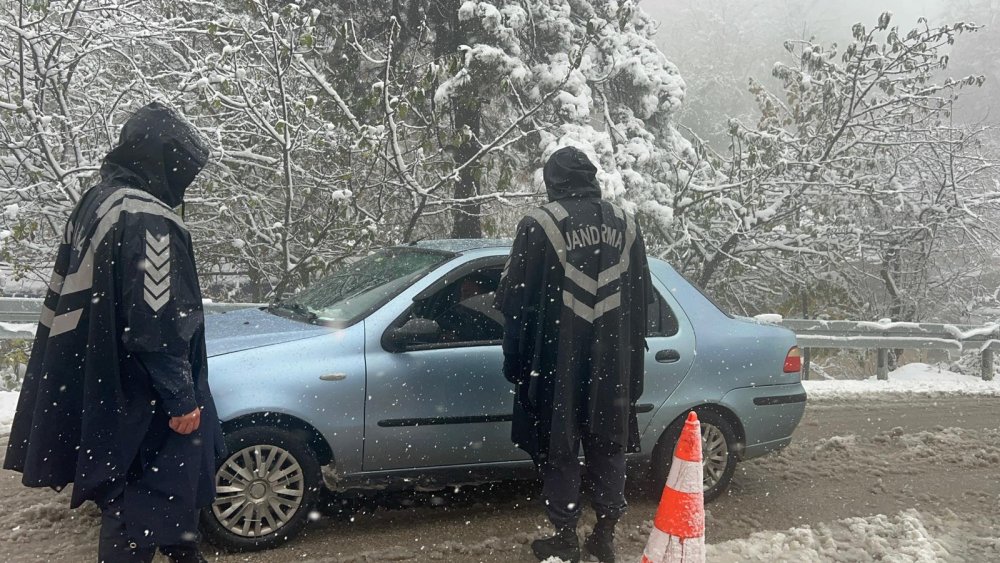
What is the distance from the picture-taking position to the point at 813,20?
190 ft

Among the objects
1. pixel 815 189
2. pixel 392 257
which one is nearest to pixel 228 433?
pixel 392 257

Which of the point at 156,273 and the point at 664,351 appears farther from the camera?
the point at 664,351

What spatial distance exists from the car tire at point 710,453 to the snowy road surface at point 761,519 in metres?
0.14

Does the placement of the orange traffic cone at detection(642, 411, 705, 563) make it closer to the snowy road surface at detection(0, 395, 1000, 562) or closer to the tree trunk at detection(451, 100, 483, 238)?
the snowy road surface at detection(0, 395, 1000, 562)

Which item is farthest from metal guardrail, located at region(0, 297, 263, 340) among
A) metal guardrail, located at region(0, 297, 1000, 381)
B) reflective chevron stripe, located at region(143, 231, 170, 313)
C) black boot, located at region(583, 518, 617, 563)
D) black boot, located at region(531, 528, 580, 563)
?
metal guardrail, located at region(0, 297, 1000, 381)

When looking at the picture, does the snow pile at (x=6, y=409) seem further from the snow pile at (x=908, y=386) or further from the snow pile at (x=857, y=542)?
the snow pile at (x=908, y=386)

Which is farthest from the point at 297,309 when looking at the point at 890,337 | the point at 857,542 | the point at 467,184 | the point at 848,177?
the point at 848,177

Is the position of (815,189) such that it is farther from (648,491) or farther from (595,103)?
(648,491)

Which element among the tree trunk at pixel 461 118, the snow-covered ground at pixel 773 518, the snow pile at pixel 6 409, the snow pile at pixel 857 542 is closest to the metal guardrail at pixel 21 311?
the snow pile at pixel 6 409

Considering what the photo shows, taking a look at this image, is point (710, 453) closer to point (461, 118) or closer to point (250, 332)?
point (250, 332)

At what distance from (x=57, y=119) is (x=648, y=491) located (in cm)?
686

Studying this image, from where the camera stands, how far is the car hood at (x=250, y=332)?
4.08m

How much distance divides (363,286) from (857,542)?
321 cm

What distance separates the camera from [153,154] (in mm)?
3004
